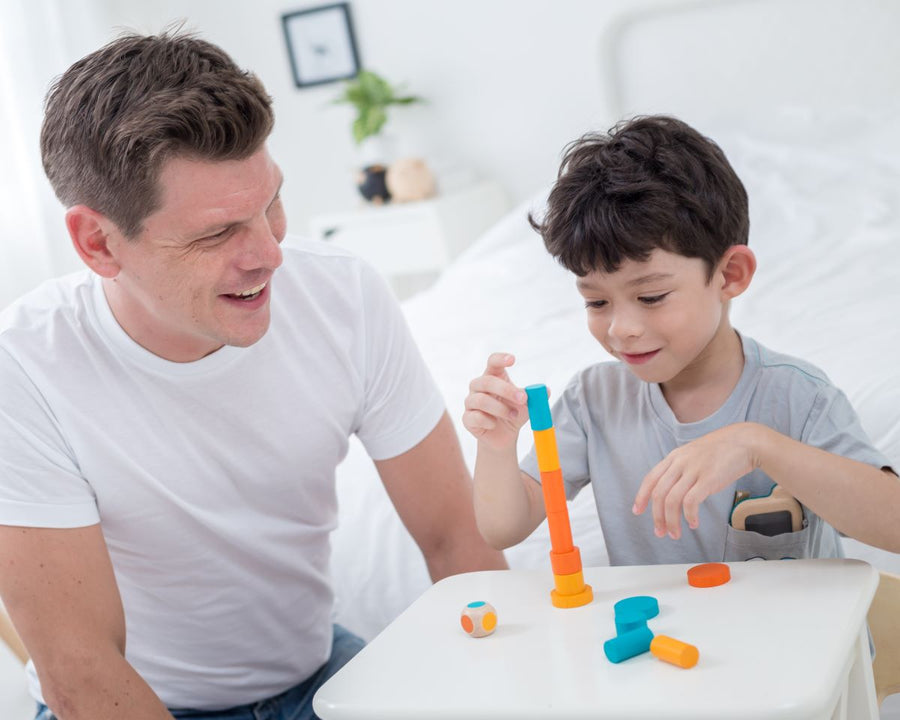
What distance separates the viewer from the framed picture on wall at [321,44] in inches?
134

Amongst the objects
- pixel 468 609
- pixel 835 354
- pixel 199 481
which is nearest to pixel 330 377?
pixel 199 481

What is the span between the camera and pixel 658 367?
1053mm

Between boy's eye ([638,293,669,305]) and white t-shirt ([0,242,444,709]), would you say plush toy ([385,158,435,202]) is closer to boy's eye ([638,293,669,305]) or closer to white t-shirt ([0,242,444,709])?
white t-shirt ([0,242,444,709])

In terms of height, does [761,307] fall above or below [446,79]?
below

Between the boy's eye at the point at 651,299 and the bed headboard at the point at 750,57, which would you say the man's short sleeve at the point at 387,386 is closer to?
the boy's eye at the point at 651,299

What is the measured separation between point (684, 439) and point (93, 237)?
0.64m

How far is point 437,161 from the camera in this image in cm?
331

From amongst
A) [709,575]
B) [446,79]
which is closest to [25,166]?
[446,79]

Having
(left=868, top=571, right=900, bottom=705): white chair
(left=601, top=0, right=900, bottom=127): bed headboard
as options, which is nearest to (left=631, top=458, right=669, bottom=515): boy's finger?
(left=868, top=571, right=900, bottom=705): white chair

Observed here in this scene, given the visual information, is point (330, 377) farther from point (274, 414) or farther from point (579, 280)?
point (579, 280)

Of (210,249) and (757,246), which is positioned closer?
(210,249)

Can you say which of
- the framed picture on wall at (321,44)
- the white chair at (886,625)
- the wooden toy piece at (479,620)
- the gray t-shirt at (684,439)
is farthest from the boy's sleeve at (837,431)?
the framed picture on wall at (321,44)

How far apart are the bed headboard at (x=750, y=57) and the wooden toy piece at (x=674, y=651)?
7.00ft

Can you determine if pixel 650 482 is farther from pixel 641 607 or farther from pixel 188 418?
pixel 188 418
